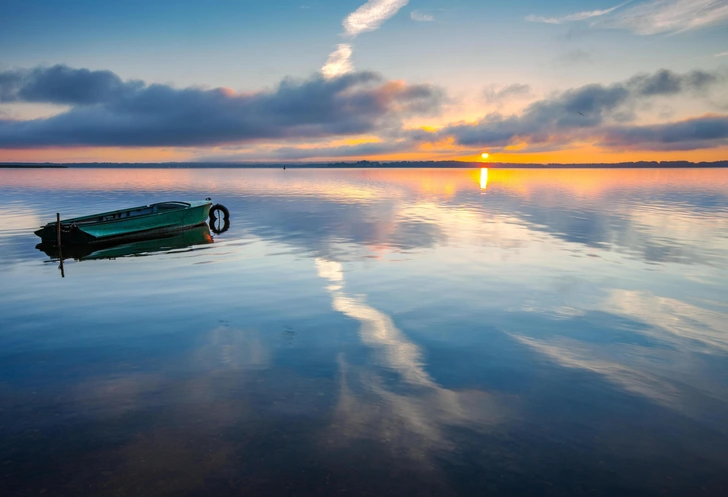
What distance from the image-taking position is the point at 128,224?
116ft

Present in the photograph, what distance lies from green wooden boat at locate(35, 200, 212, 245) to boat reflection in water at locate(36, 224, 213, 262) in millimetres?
530

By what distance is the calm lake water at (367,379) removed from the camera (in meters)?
7.79

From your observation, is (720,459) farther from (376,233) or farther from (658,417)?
(376,233)

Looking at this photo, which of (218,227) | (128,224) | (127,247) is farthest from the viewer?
(218,227)

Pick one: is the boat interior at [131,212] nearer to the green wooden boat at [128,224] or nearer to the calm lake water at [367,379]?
the green wooden boat at [128,224]

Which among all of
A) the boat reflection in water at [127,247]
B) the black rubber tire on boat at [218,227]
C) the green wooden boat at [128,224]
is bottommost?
the boat reflection in water at [127,247]

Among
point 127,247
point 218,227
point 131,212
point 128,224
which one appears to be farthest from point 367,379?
point 218,227

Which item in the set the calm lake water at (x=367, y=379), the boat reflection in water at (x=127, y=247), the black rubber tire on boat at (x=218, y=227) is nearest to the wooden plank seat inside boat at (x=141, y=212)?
the boat reflection in water at (x=127, y=247)

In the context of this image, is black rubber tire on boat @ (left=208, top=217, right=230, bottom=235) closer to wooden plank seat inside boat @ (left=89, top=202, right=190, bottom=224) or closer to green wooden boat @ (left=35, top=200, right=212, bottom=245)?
green wooden boat @ (left=35, top=200, right=212, bottom=245)

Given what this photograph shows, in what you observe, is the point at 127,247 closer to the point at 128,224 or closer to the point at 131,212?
the point at 128,224

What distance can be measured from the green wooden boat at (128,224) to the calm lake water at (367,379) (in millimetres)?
8917

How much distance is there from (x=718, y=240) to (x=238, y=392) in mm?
35646

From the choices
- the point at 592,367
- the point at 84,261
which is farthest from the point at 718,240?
the point at 84,261

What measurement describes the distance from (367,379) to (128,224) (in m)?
30.4
